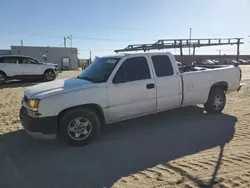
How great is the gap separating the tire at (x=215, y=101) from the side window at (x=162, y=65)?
1719 millimetres

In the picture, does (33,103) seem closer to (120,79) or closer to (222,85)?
(120,79)

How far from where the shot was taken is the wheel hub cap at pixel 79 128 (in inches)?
180

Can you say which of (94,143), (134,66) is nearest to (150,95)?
(134,66)

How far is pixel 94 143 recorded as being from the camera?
190 inches

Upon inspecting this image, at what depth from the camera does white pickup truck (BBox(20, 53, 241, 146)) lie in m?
4.38

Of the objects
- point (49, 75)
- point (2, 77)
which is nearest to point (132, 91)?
point (2, 77)

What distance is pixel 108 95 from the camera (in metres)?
4.88

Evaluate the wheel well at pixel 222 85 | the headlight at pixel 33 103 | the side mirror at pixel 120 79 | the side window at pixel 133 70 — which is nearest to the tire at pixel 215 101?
the wheel well at pixel 222 85

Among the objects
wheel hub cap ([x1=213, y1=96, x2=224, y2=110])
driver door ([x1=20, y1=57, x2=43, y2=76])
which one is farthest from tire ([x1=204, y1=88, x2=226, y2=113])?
driver door ([x1=20, y1=57, x2=43, y2=76])

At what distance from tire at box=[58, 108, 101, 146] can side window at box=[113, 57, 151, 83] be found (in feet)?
3.05

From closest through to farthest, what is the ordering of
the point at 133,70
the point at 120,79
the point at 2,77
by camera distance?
1. the point at 120,79
2. the point at 133,70
3. the point at 2,77

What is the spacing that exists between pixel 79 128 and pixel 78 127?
0.03 m

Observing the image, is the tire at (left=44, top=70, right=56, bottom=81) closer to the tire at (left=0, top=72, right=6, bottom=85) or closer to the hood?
the tire at (left=0, top=72, right=6, bottom=85)

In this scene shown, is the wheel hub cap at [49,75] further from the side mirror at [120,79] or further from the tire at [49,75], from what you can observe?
the side mirror at [120,79]
